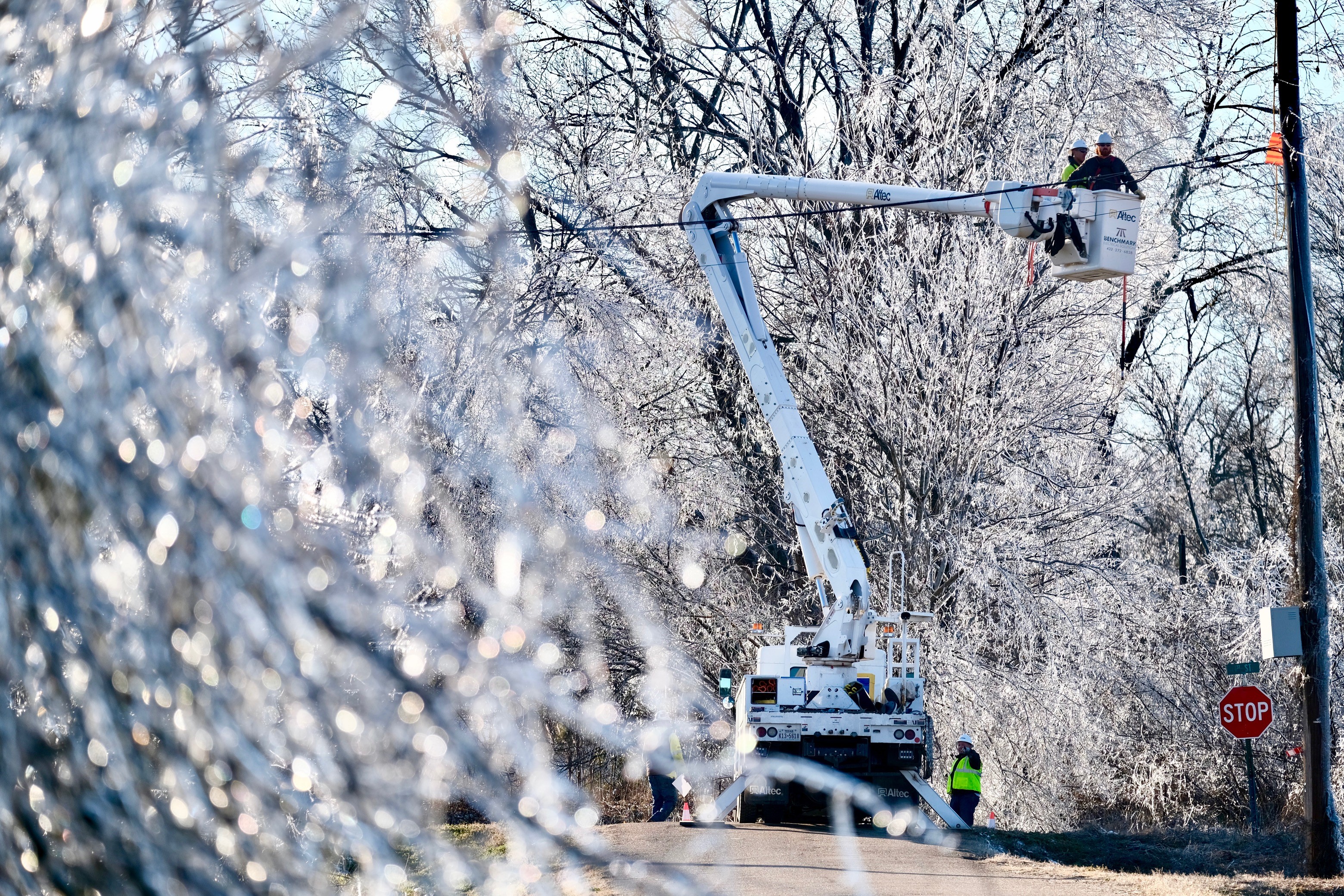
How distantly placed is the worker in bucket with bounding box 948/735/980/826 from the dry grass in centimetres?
55

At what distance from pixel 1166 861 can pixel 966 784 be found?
1.79 meters

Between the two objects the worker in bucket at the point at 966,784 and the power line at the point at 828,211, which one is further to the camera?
the worker in bucket at the point at 966,784

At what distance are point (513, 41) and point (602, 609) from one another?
7.65 meters

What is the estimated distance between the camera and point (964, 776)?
1240 cm

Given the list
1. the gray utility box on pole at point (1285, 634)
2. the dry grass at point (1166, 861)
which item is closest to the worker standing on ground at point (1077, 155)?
the gray utility box on pole at point (1285, 634)

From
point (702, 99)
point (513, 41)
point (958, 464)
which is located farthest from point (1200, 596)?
point (513, 41)

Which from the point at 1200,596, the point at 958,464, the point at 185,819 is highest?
the point at 958,464

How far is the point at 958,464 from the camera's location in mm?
16312

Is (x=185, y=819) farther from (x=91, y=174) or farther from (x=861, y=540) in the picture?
(x=861, y=540)

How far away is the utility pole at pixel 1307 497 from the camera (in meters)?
11.4

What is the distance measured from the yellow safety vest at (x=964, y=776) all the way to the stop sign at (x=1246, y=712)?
249 cm

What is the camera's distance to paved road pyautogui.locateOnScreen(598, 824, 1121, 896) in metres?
8.20

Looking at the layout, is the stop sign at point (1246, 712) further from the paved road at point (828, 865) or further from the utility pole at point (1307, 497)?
the paved road at point (828, 865)

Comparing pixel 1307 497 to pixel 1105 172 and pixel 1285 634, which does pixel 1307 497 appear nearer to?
pixel 1285 634
